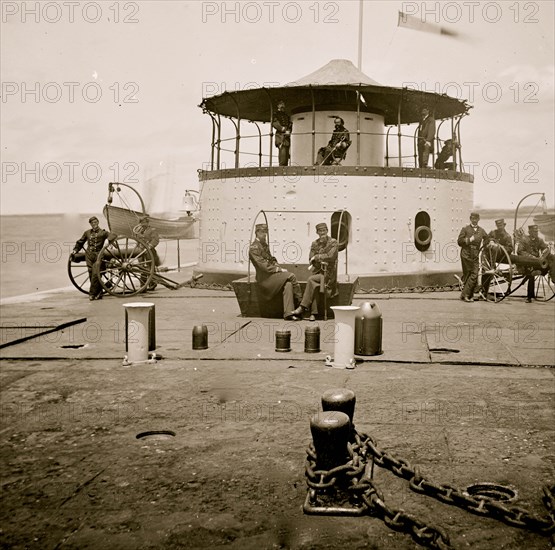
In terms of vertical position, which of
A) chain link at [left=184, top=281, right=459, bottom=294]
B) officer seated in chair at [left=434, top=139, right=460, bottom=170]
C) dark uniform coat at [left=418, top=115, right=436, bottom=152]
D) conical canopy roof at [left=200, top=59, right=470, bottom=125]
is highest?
conical canopy roof at [left=200, top=59, right=470, bottom=125]

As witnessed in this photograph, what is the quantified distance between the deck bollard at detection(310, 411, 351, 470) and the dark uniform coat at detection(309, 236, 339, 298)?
7.65m

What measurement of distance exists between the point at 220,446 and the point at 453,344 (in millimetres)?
5305

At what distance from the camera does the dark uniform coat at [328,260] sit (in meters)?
11.8

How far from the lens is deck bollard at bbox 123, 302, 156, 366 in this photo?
822cm

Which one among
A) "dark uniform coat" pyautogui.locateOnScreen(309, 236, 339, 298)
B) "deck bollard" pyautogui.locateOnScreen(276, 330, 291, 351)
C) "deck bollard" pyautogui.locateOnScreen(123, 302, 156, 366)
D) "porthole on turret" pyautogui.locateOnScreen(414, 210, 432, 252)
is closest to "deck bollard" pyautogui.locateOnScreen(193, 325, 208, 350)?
"deck bollard" pyautogui.locateOnScreen(123, 302, 156, 366)

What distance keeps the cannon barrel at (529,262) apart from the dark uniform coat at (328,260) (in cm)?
525

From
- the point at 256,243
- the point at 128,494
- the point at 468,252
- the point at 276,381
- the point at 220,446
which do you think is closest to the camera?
the point at 128,494

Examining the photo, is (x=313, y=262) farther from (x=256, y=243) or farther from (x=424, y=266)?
(x=424, y=266)

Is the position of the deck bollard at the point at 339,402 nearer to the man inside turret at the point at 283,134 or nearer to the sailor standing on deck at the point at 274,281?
the sailor standing on deck at the point at 274,281

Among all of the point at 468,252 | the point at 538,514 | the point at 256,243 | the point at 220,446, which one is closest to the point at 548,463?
the point at 538,514

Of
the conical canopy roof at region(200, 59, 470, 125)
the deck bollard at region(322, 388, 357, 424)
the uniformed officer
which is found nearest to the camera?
the deck bollard at region(322, 388, 357, 424)

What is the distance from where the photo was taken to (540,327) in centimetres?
1131

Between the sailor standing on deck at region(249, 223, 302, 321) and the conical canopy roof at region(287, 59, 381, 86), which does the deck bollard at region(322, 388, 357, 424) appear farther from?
the conical canopy roof at region(287, 59, 381, 86)

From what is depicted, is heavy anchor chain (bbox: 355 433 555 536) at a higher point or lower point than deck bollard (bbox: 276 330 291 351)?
lower
